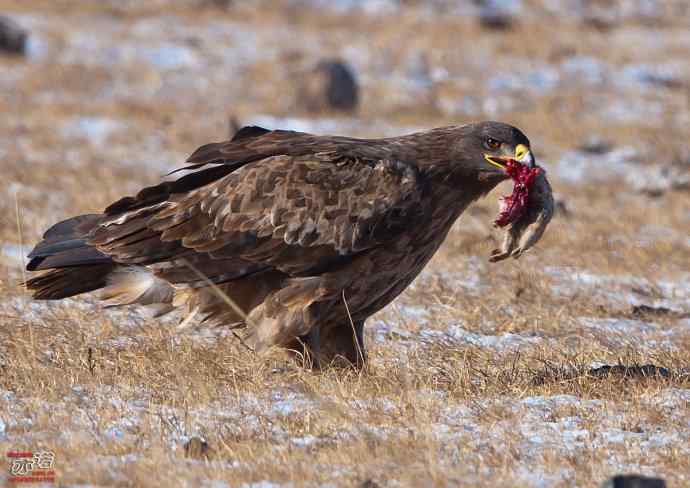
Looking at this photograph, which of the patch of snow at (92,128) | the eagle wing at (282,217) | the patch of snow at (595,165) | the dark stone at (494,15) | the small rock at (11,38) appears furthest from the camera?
the dark stone at (494,15)

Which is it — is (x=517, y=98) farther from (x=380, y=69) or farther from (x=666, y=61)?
(x=666, y=61)

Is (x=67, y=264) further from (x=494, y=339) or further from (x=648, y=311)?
(x=648, y=311)

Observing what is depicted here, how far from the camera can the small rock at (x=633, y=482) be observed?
4590 millimetres

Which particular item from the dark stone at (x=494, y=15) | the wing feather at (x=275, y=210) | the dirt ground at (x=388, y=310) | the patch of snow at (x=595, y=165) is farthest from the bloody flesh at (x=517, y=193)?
the dark stone at (x=494, y=15)

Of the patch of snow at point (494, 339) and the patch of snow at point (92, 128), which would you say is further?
the patch of snow at point (92, 128)

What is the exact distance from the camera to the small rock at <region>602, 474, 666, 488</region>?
4.59 meters

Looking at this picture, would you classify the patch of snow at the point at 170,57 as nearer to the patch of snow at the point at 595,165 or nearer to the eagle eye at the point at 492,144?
the patch of snow at the point at 595,165

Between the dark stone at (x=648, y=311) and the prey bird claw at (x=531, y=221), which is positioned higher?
the prey bird claw at (x=531, y=221)

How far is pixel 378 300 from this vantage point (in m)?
6.99

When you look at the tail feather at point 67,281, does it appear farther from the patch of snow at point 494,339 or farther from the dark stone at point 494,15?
the dark stone at point 494,15

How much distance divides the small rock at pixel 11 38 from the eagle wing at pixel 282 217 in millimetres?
16277

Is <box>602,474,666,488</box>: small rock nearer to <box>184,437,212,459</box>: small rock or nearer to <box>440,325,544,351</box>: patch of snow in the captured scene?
<box>184,437,212,459</box>: small rock

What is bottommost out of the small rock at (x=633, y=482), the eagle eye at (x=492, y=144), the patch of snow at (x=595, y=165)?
the patch of snow at (x=595, y=165)

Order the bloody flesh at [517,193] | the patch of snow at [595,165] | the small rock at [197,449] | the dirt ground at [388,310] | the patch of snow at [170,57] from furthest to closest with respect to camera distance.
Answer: the patch of snow at [170,57] < the patch of snow at [595,165] < the bloody flesh at [517,193] < the dirt ground at [388,310] < the small rock at [197,449]
